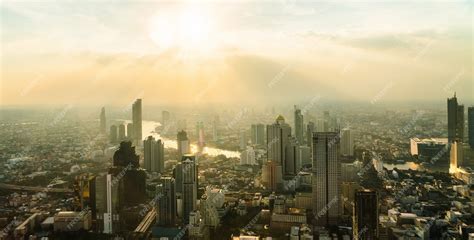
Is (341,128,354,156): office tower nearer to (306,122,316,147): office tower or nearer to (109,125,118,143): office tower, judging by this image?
(306,122,316,147): office tower

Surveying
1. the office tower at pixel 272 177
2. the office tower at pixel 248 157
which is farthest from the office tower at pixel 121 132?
the office tower at pixel 272 177

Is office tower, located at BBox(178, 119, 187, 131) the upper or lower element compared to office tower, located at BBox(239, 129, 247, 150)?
upper

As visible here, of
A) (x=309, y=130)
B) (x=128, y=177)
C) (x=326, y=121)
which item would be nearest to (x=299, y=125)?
(x=309, y=130)

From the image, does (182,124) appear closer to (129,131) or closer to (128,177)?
(129,131)

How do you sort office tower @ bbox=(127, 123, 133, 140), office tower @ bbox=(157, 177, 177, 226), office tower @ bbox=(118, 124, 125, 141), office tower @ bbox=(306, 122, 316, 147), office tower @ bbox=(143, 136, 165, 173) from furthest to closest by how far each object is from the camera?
office tower @ bbox=(306, 122, 316, 147)
office tower @ bbox=(127, 123, 133, 140)
office tower @ bbox=(118, 124, 125, 141)
office tower @ bbox=(143, 136, 165, 173)
office tower @ bbox=(157, 177, 177, 226)

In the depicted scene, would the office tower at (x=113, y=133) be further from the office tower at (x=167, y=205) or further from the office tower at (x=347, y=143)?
the office tower at (x=347, y=143)

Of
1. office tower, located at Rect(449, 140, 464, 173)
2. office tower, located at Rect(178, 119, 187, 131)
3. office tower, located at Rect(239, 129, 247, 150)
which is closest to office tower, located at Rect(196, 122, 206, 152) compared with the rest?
office tower, located at Rect(178, 119, 187, 131)
